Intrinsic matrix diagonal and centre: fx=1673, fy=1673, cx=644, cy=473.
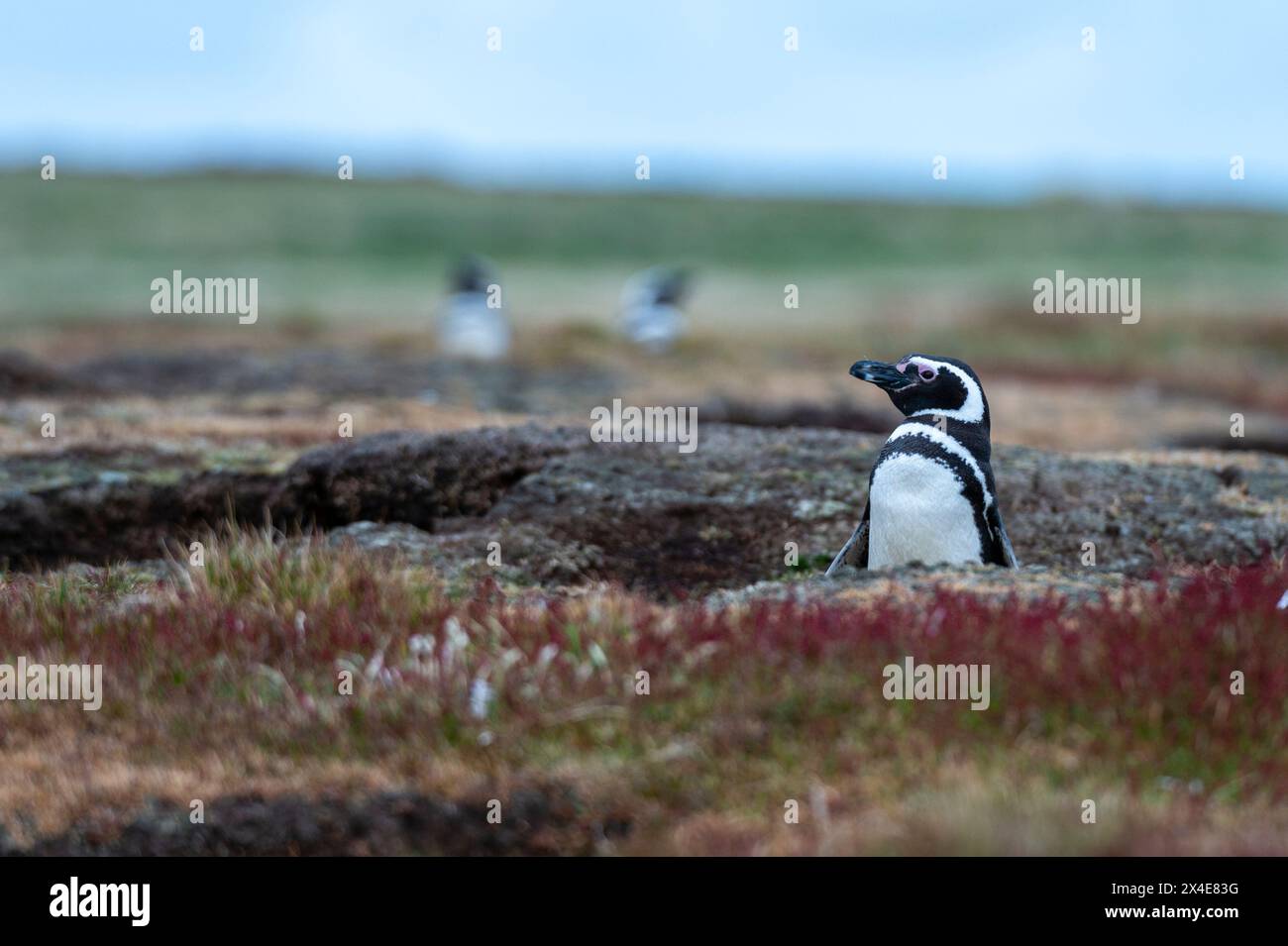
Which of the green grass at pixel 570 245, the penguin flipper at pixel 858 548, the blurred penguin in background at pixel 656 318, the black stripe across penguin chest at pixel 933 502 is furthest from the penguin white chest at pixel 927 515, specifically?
the green grass at pixel 570 245

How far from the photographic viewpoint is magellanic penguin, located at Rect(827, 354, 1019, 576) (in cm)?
888

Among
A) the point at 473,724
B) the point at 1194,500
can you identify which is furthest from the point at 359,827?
the point at 1194,500

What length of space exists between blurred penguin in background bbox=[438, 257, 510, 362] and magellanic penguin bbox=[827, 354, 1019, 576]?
→ 1644cm

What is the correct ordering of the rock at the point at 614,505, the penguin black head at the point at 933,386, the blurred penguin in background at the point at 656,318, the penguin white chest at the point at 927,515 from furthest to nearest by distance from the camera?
the blurred penguin in background at the point at 656,318 < the rock at the point at 614,505 < the penguin black head at the point at 933,386 < the penguin white chest at the point at 927,515

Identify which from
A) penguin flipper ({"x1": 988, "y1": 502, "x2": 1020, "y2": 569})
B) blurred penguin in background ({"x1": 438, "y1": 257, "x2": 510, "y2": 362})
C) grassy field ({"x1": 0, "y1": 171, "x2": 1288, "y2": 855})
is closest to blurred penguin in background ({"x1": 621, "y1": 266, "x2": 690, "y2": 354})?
blurred penguin in background ({"x1": 438, "y1": 257, "x2": 510, "y2": 362})

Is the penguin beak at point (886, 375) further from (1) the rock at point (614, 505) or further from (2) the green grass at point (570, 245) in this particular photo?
(2) the green grass at point (570, 245)

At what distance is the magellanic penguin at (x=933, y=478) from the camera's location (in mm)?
8875

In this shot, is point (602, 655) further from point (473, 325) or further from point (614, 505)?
point (473, 325)

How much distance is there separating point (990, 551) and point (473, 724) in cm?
379

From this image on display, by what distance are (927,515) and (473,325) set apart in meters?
20.0
